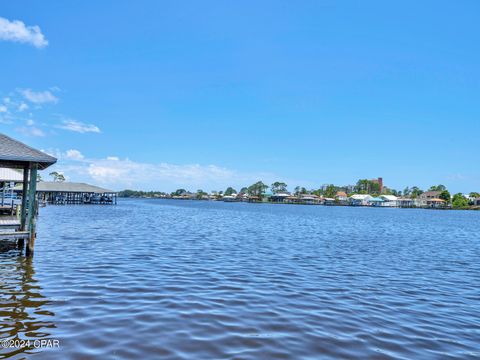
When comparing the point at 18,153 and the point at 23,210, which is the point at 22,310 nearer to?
the point at 18,153

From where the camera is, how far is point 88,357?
245 inches

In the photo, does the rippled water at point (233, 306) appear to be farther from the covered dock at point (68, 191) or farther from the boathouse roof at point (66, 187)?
the covered dock at point (68, 191)

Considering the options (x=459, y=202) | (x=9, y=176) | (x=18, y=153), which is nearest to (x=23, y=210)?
(x=18, y=153)

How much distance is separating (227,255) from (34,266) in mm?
8773

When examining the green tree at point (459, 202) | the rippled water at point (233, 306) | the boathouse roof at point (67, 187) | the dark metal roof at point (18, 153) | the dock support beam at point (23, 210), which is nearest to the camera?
the rippled water at point (233, 306)

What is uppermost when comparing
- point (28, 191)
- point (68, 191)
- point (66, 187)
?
point (66, 187)

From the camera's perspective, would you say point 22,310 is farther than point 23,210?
No

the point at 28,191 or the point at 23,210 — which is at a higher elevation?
the point at 28,191

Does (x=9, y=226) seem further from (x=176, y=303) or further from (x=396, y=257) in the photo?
(x=396, y=257)

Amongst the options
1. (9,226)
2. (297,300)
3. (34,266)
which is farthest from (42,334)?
(9,226)

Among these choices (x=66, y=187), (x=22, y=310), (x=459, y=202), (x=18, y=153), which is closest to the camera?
(x=22, y=310)

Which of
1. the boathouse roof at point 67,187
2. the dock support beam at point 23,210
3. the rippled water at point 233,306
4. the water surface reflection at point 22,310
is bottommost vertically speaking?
the rippled water at point 233,306

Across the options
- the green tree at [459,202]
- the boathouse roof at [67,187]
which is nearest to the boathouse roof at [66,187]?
the boathouse roof at [67,187]

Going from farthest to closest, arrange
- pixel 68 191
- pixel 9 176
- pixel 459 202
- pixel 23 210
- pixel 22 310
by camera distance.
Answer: pixel 459 202 → pixel 68 191 → pixel 9 176 → pixel 23 210 → pixel 22 310
